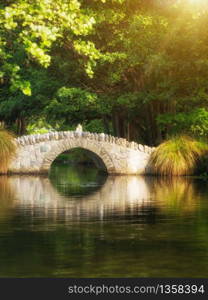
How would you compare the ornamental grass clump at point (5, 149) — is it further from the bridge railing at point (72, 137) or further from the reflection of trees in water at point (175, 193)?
the reflection of trees in water at point (175, 193)

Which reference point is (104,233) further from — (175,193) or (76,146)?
(76,146)

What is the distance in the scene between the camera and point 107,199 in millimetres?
24281

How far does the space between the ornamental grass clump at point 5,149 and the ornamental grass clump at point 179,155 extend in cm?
636

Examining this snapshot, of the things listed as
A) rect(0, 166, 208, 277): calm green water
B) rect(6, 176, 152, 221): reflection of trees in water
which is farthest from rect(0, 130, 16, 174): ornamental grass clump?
rect(0, 166, 208, 277): calm green water

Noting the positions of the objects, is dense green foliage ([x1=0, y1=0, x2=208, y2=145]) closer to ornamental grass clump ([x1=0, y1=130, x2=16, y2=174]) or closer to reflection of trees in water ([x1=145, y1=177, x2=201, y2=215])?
ornamental grass clump ([x1=0, y1=130, x2=16, y2=174])

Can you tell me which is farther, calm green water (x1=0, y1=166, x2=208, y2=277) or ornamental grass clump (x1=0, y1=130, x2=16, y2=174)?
ornamental grass clump (x1=0, y1=130, x2=16, y2=174)

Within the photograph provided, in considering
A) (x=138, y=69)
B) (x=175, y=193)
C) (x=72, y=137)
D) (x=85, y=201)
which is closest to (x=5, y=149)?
(x=72, y=137)

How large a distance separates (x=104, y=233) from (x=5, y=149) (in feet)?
72.3

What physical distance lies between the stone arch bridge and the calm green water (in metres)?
11.1

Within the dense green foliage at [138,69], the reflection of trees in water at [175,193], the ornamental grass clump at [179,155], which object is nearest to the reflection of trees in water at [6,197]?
the reflection of trees in water at [175,193]

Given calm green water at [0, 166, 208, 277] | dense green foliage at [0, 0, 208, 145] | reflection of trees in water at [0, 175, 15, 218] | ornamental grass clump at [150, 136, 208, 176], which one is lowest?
calm green water at [0, 166, 208, 277]

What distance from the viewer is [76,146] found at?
39.4 m

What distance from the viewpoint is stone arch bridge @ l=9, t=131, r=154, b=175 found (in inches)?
1534

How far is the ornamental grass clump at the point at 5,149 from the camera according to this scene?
37375 millimetres
